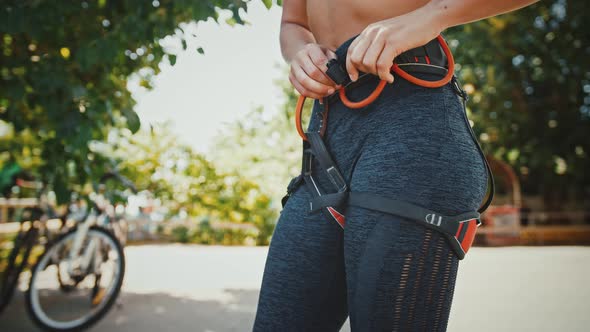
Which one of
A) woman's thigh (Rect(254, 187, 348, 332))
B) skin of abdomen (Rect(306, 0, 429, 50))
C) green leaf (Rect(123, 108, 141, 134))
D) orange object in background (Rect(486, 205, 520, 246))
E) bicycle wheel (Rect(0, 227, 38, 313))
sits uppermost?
orange object in background (Rect(486, 205, 520, 246))

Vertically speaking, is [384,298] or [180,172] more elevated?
[180,172]

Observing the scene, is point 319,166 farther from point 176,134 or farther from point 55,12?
point 176,134

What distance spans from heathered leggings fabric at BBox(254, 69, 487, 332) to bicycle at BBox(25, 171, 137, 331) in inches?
131

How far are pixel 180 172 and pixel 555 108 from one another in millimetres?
11050

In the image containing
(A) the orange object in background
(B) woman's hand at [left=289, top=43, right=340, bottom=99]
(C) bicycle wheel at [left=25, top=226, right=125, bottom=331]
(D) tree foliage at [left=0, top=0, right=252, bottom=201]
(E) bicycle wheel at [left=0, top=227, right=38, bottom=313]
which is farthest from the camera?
(A) the orange object in background

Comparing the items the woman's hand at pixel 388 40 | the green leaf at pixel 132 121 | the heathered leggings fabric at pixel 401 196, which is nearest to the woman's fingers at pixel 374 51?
the woman's hand at pixel 388 40

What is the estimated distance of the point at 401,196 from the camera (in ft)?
2.90

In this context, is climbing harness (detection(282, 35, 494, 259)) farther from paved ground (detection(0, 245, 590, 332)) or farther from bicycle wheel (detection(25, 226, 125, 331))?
bicycle wheel (detection(25, 226, 125, 331))

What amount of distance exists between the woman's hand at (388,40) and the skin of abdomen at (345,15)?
4.7 inches

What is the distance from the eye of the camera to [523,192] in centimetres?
1930

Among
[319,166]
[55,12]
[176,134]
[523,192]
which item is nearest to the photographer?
[319,166]

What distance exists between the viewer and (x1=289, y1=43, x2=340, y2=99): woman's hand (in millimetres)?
1002

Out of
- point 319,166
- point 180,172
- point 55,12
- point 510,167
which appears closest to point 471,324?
point 319,166

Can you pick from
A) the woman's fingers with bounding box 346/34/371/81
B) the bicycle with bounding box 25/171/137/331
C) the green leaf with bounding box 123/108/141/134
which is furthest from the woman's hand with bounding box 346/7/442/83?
the bicycle with bounding box 25/171/137/331
